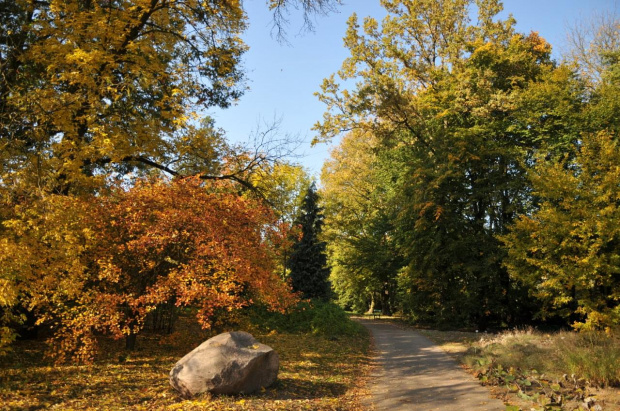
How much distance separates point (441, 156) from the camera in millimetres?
19297

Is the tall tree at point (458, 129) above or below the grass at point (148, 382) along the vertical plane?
above

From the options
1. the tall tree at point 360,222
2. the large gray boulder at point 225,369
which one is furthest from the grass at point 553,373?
the tall tree at point 360,222

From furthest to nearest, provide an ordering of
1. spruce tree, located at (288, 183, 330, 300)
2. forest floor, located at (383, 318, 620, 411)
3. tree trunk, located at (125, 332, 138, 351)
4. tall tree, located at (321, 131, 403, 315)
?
spruce tree, located at (288, 183, 330, 300) → tall tree, located at (321, 131, 403, 315) → tree trunk, located at (125, 332, 138, 351) → forest floor, located at (383, 318, 620, 411)

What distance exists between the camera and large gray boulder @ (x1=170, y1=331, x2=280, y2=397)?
6582mm

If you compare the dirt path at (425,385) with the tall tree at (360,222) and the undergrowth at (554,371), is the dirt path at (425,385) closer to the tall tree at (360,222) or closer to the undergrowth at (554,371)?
the undergrowth at (554,371)

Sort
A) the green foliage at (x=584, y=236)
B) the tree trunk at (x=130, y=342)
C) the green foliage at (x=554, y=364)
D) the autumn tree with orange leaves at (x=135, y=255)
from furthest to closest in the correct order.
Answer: the green foliage at (x=584, y=236), the tree trunk at (x=130, y=342), the autumn tree with orange leaves at (x=135, y=255), the green foliage at (x=554, y=364)

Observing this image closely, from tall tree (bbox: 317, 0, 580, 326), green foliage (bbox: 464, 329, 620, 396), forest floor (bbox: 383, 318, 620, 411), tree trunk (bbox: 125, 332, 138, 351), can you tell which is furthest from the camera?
tall tree (bbox: 317, 0, 580, 326)

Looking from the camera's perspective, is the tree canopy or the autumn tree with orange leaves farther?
the tree canopy

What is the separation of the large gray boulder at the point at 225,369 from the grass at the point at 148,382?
16cm

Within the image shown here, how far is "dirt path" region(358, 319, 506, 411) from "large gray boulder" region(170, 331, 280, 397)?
2.05 metres

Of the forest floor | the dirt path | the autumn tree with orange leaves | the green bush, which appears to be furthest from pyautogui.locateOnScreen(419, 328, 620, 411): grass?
the green bush

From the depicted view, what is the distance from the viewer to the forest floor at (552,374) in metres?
6.41

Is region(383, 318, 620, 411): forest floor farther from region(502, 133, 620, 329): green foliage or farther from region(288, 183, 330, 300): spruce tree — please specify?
region(288, 183, 330, 300): spruce tree

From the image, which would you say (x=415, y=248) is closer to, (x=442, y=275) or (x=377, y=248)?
(x=442, y=275)
